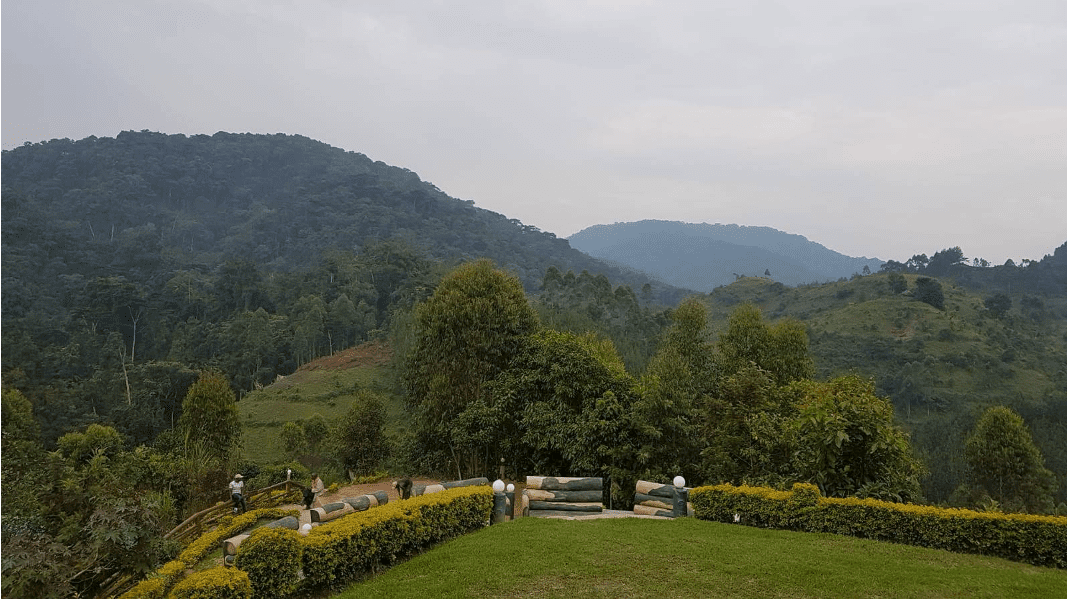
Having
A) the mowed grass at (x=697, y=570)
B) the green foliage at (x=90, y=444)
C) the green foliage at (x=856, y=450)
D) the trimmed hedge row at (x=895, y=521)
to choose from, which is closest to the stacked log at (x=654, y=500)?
the trimmed hedge row at (x=895, y=521)

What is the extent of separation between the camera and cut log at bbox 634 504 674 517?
12773 mm

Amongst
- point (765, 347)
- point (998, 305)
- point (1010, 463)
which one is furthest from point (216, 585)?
point (998, 305)

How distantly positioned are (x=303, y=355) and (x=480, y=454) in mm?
37638

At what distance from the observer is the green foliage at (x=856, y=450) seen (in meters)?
11.1

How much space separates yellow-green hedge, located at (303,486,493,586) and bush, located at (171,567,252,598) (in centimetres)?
81

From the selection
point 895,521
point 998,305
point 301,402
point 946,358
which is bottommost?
point 301,402

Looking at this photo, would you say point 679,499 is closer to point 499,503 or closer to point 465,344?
point 499,503

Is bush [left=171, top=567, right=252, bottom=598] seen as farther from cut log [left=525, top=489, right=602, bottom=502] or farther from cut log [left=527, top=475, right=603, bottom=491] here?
cut log [left=527, top=475, right=603, bottom=491]

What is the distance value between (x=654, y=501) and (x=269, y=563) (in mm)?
8211

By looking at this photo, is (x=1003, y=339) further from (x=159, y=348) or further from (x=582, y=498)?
(x=159, y=348)

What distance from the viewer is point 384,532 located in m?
8.43

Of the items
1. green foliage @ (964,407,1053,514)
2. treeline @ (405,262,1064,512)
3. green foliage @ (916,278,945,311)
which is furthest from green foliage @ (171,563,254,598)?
green foliage @ (916,278,945,311)

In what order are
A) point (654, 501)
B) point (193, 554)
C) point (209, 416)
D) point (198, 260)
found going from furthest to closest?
point (198, 260) → point (209, 416) → point (654, 501) → point (193, 554)

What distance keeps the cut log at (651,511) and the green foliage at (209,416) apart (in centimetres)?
1673
